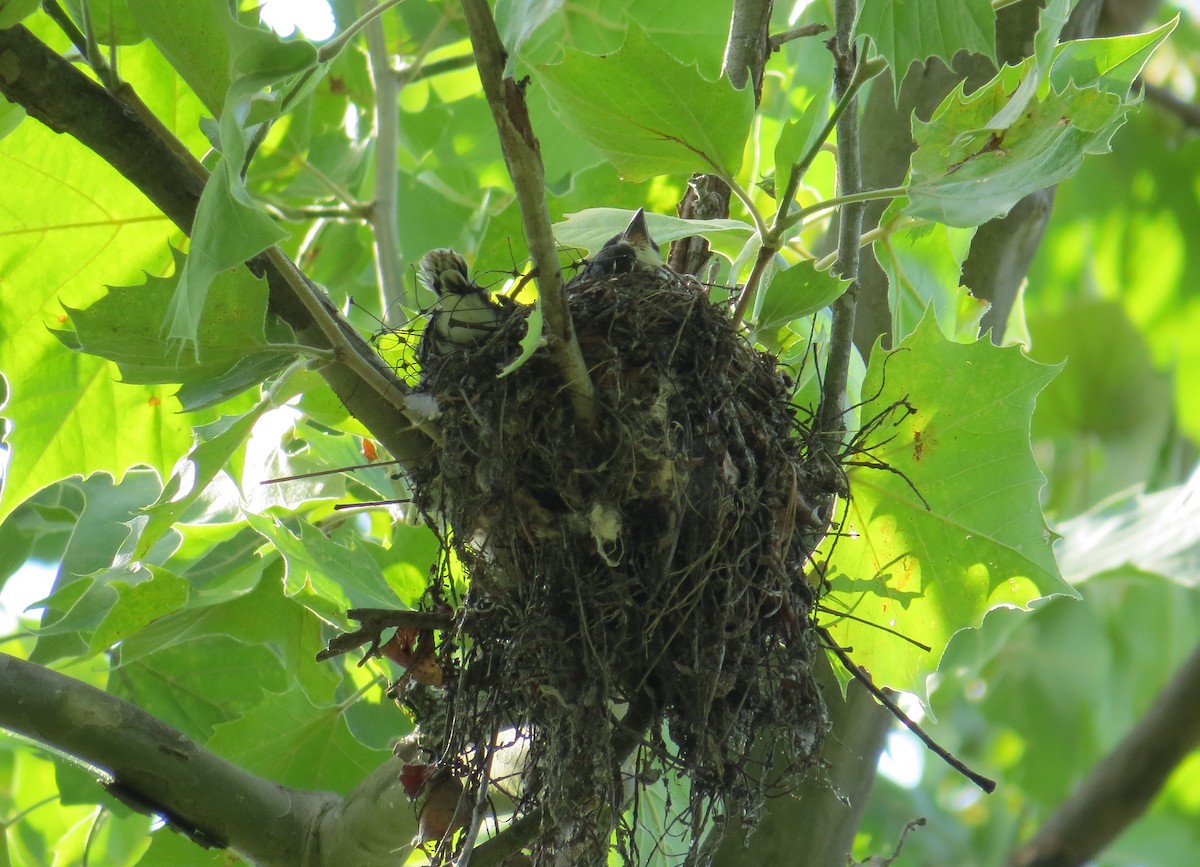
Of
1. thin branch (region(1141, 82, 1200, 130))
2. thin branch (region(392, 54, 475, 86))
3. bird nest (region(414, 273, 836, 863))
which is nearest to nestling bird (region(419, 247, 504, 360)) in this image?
bird nest (region(414, 273, 836, 863))

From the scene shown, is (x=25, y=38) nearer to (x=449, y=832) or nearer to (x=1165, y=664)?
(x=449, y=832)

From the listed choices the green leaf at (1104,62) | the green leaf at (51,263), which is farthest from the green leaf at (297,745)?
the green leaf at (1104,62)

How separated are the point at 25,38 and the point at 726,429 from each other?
91cm

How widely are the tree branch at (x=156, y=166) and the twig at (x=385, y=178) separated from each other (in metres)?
0.80

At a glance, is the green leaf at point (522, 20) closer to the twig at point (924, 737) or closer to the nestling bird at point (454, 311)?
the nestling bird at point (454, 311)

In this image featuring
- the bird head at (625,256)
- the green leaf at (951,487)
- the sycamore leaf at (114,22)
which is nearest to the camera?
the sycamore leaf at (114,22)

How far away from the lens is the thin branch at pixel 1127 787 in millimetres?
2139

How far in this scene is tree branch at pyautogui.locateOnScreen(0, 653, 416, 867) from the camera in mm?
1660

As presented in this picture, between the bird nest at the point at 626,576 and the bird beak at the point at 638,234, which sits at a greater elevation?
the bird beak at the point at 638,234

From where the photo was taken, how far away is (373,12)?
128 cm

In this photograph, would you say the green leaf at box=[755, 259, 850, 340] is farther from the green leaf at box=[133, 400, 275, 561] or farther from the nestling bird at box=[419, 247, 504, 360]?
the green leaf at box=[133, 400, 275, 561]

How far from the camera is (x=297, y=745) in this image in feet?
6.75

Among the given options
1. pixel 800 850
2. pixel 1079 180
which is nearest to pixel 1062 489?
pixel 1079 180

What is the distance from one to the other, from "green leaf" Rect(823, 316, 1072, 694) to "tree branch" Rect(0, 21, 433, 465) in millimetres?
619
